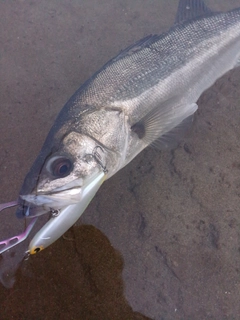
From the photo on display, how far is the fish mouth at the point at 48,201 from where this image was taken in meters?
1.78

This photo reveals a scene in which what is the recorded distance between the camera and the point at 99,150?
2088mm

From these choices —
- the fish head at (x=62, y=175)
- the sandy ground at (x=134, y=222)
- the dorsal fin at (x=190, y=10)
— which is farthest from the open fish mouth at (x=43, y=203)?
the dorsal fin at (x=190, y=10)

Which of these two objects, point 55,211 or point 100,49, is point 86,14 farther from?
point 55,211

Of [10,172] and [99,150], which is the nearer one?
[99,150]

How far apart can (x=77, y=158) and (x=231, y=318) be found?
5.52 feet

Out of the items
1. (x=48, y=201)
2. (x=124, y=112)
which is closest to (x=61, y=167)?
(x=48, y=201)

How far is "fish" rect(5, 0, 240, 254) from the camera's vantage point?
1.84 m

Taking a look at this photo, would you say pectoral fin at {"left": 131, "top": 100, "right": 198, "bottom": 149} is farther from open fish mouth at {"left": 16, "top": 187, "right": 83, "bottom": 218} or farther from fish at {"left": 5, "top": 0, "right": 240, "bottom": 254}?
open fish mouth at {"left": 16, "top": 187, "right": 83, "bottom": 218}

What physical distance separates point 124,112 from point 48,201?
3.21 ft

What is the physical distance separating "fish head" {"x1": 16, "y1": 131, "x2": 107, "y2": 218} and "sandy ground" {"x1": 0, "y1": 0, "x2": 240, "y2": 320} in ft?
2.56

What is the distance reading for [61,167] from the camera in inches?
74.9

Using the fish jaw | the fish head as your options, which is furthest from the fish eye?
the fish jaw

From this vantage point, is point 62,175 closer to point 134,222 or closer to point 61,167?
point 61,167

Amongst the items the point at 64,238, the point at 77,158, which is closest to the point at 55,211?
the point at 77,158
